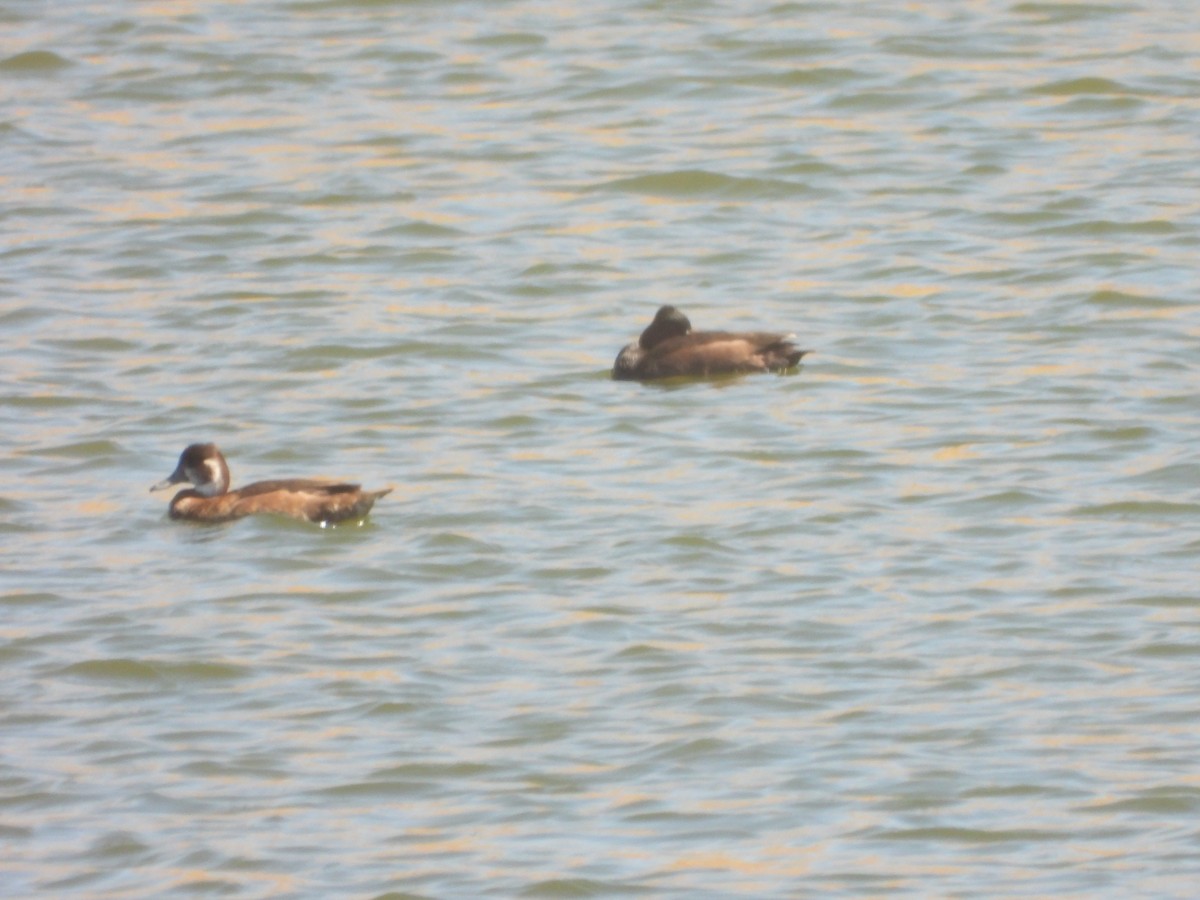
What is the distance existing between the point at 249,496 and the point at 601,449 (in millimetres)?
1690

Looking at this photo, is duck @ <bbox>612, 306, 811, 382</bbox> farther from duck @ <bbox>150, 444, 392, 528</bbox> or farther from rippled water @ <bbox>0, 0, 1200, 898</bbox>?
duck @ <bbox>150, 444, 392, 528</bbox>

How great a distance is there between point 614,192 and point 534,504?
590 cm

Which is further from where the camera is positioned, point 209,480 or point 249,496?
point 209,480

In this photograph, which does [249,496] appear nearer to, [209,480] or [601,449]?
[209,480]

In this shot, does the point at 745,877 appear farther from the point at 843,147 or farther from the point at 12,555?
the point at 843,147

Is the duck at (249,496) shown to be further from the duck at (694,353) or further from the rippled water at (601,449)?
the duck at (694,353)

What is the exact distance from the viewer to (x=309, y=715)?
27.0ft

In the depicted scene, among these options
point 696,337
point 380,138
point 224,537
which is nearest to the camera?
point 224,537

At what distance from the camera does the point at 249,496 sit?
10.6 metres

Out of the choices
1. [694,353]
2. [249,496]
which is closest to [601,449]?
[694,353]

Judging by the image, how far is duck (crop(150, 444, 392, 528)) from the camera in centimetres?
1030

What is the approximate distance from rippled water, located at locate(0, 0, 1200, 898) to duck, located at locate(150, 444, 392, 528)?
86 millimetres

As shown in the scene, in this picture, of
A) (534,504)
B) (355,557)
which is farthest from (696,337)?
(355,557)

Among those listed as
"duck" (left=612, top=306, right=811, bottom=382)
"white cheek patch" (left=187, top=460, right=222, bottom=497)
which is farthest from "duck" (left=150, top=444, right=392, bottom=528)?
"duck" (left=612, top=306, right=811, bottom=382)
